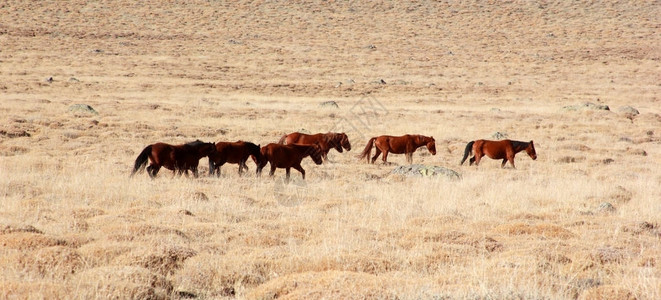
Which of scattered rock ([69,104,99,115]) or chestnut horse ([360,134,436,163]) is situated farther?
scattered rock ([69,104,99,115])

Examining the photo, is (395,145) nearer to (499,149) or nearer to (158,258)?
(499,149)

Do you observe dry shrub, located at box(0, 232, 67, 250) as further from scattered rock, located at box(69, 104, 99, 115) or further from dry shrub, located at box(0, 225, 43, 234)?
scattered rock, located at box(69, 104, 99, 115)

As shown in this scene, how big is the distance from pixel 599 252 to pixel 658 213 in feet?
13.5

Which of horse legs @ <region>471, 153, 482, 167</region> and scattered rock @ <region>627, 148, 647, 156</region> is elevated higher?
horse legs @ <region>471, 153, 482, 167</region>

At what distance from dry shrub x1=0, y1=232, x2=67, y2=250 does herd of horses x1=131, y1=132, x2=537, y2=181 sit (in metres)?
6.07

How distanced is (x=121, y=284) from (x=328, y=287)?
174 centimetres

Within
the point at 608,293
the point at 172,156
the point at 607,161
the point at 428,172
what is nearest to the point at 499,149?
the point at 428,172

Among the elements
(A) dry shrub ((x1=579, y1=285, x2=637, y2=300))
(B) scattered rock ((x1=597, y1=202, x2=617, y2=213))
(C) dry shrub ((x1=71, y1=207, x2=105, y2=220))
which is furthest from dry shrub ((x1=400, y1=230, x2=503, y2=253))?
(C) dry shrub ((x1=71, y1=207, x2=105, y2=220))

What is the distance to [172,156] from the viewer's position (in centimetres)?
1295

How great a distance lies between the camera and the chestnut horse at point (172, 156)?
1281cm

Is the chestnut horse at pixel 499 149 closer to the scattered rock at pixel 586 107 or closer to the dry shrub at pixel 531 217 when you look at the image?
the dry shrub at pixel 531 217

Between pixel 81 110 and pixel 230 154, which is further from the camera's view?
pixel 81 110

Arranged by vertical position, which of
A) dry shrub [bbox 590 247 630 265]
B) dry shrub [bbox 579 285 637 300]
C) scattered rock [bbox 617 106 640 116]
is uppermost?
dry shrub [bbox 579 285 637 300]

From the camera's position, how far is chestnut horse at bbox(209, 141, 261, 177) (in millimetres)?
13867
